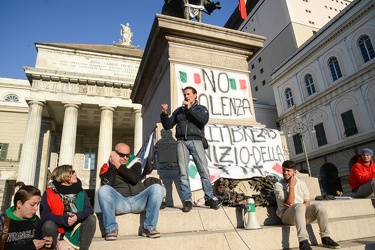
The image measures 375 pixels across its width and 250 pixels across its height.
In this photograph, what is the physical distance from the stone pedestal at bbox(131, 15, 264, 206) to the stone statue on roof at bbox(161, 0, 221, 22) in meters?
1.26

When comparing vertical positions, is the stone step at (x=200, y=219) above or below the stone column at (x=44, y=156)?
below

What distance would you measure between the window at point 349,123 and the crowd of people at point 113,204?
21.0m

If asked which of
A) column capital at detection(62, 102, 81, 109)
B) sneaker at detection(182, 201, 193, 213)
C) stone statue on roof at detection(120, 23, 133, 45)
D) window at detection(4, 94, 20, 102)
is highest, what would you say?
stone statue on roof at detection(120, 23, 133, 45)

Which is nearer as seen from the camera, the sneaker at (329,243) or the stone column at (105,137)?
the sneaker at (329,243)

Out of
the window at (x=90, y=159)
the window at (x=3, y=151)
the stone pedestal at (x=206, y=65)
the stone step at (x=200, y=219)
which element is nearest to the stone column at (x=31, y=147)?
the window at (x=90, y=159)

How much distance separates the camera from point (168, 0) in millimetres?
7062

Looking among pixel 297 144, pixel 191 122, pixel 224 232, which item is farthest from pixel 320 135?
pixel 224 232

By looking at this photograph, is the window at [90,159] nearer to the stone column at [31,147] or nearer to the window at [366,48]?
the stone column at [31,147]

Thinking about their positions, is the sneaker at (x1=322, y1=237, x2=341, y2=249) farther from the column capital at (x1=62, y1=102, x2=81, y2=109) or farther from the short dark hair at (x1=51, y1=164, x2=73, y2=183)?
the column capital at (x1=62, y1=102, x2=81, y2=109)

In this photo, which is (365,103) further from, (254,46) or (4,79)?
(4,79)

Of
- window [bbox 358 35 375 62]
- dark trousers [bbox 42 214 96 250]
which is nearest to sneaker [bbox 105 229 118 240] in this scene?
dark trousers [bbox 42 214 96 250]

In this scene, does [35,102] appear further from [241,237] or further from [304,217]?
[304,217]

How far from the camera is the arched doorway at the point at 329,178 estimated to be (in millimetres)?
22781

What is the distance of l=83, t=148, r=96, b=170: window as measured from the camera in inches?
1149
